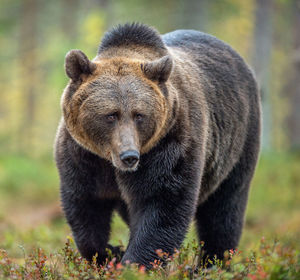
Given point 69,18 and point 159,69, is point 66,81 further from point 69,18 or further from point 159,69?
point 159,69

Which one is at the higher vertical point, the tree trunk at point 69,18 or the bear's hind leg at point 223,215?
the bear's hind leg at point 223,215

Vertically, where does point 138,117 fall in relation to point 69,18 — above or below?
above

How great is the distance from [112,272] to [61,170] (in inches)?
54.7

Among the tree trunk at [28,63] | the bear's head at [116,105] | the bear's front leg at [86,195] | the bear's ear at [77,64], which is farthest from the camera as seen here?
the tree trunk at [28,63]

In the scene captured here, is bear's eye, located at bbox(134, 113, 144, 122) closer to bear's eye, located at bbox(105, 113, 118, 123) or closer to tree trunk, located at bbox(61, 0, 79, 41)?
bear's eye, located at bbox(105, 113, 118, 123)

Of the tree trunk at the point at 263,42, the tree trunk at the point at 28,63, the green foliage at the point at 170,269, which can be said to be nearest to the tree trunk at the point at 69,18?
the tree trunk at the point at 28,63

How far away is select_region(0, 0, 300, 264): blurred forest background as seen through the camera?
1049 centimetres

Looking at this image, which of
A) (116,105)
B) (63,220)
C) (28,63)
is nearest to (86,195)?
(116,105)

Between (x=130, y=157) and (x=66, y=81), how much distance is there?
12756 millimetres

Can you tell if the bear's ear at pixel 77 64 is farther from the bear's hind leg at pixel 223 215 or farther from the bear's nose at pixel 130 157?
the bear's hind leg at pixel 223 215

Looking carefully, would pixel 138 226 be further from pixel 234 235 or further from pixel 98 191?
pixel 234 235

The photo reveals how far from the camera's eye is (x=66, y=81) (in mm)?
16422

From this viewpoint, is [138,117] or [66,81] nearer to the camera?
[138,117]

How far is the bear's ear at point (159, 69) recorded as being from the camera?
452cm
